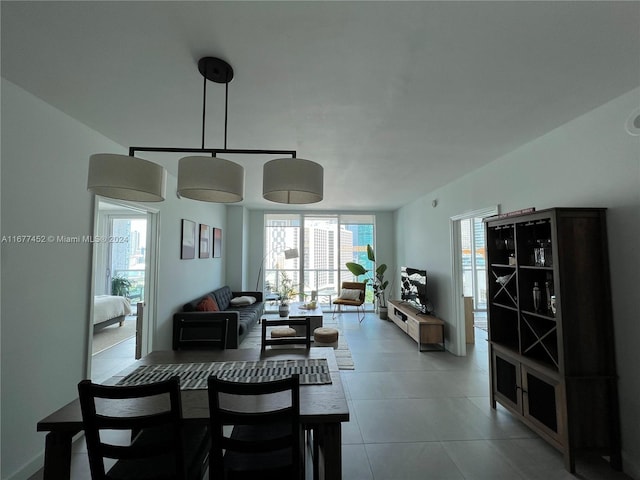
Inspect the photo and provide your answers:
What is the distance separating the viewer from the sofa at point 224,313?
2.74 metres

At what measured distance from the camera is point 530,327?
2.35 meters

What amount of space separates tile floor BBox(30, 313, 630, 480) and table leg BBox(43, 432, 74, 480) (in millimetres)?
959

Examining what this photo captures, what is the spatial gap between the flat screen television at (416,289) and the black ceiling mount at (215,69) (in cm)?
426

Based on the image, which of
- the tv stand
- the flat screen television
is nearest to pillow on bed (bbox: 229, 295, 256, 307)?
the tv stand

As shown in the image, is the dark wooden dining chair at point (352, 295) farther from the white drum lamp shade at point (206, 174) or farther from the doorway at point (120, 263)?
the white drum lamp shade at point (206, 174)

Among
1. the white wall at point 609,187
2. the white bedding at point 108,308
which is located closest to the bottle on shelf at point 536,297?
the white wall at point 609,187

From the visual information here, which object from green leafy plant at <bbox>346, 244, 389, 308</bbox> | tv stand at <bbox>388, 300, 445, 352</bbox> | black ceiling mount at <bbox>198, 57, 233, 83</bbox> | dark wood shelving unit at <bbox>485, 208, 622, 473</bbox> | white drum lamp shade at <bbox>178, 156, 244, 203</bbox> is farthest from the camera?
green leafy plant at <bbox>346, 244, 389, 308</bbox>

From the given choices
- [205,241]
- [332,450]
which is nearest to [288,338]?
[332,450]

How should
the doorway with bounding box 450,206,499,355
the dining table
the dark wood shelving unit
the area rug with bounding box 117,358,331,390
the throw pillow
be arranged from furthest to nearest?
the throw pillow, the doorway with bounding box 450,206,499,355, the dark wood shelving unit, the area rug with bounding box 117,358,331,390, the dining table

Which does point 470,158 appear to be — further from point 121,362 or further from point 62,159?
point 121,362

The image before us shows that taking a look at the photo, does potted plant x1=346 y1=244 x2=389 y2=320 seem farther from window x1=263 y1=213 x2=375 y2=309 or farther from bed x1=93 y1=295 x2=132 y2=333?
bed x1=93 y1=295 x2=132 y2=333

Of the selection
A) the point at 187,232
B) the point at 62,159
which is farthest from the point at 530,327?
the point at 187,232

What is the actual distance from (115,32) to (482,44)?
183 centimetres

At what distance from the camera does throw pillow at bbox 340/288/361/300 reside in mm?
6438
